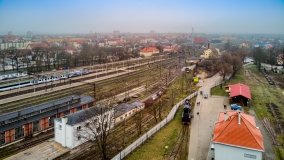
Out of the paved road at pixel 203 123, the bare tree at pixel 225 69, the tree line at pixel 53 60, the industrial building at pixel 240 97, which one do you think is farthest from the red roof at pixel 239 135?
the tree line at pixel 53 60

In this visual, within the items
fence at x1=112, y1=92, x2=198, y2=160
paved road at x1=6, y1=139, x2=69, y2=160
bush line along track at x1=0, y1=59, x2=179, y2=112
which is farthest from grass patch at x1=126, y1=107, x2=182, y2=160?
bush line along track at x1=0, y1=59, x2=179, y2=112

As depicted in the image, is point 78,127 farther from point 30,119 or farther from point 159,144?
point 159,144

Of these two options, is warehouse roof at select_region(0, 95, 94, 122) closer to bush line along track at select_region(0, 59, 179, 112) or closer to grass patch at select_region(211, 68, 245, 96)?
bush line along track at select_region(0, 59, 179, 112)

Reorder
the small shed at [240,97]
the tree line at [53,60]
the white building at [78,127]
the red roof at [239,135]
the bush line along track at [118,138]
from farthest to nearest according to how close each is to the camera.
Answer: the tree line at [53,60]
the small shed at [240,97]
the white building at [78,127]
the bush line along track at [118,138]
the red roof at [239,135]

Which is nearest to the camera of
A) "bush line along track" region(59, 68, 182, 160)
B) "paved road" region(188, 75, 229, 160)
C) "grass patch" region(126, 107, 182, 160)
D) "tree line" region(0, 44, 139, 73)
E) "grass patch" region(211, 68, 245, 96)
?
"grass patch" region(126, 107, 182, 160)

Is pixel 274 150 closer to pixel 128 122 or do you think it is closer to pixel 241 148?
pixel 241 148

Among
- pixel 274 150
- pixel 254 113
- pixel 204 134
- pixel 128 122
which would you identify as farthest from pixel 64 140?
pixel 254 113

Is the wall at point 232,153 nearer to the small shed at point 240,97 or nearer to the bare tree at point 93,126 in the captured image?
the bare tree at point 93,126
